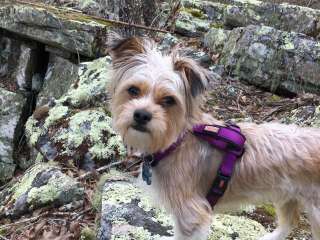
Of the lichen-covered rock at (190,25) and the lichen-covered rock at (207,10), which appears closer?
the lichen-covered rock at (190,25)

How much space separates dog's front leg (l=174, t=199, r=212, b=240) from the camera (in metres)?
4.39

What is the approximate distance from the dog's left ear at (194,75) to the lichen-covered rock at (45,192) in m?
2.04

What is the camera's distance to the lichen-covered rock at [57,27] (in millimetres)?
8758

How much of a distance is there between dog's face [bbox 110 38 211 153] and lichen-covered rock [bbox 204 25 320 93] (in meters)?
3.15

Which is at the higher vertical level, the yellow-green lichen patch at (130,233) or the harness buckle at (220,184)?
the harness buckle at (220,184)

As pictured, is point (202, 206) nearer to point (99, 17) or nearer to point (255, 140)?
point (255, 140)

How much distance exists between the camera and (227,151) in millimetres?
4469

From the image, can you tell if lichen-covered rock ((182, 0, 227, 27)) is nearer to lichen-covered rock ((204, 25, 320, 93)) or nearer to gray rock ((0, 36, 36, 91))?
lichen-covered rock ((204, 25, 320, 93))

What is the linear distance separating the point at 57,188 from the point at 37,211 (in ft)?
1.05

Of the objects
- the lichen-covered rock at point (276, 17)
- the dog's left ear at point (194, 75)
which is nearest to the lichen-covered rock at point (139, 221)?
the dog's left ear at point (194, 75)

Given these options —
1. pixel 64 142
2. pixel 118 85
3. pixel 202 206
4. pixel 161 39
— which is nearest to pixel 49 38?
pixel 161 39

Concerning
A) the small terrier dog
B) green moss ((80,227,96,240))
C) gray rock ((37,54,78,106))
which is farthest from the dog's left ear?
gray rock ((37,54,78,106))

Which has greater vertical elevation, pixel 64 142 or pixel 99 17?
pixel 99 17

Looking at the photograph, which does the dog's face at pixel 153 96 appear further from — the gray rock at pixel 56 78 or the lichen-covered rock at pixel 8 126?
the lichen-covered rock at pixel 8 126
